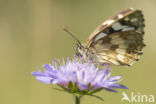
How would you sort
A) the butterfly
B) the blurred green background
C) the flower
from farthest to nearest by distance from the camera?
the blurred green background
the butterfly
the flower

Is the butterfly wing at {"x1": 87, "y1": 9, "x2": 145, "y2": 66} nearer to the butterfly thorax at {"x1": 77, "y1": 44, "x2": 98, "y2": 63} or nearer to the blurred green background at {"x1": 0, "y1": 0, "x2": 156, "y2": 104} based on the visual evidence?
the butterfly thorax at {"x1": 77, "y1": 44, "x2": 98, "y2": 63}

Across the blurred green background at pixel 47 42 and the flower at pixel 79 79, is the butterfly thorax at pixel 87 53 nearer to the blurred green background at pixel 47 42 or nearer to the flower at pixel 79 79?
the flower at pixel 79 79

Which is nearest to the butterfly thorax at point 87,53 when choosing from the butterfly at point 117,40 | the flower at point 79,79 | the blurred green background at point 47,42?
the butterfly at point 117,40

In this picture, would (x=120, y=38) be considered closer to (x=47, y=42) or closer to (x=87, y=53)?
(x=87, y=53)

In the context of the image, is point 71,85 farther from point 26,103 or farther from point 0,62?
point 0,62

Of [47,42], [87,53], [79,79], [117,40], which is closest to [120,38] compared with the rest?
[117,40]

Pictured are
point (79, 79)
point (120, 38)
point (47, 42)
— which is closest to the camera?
point (79, 79)

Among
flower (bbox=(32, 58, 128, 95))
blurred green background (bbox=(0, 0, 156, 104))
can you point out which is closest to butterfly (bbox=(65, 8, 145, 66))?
flower (bbox=(32, 58, 128, 95))
